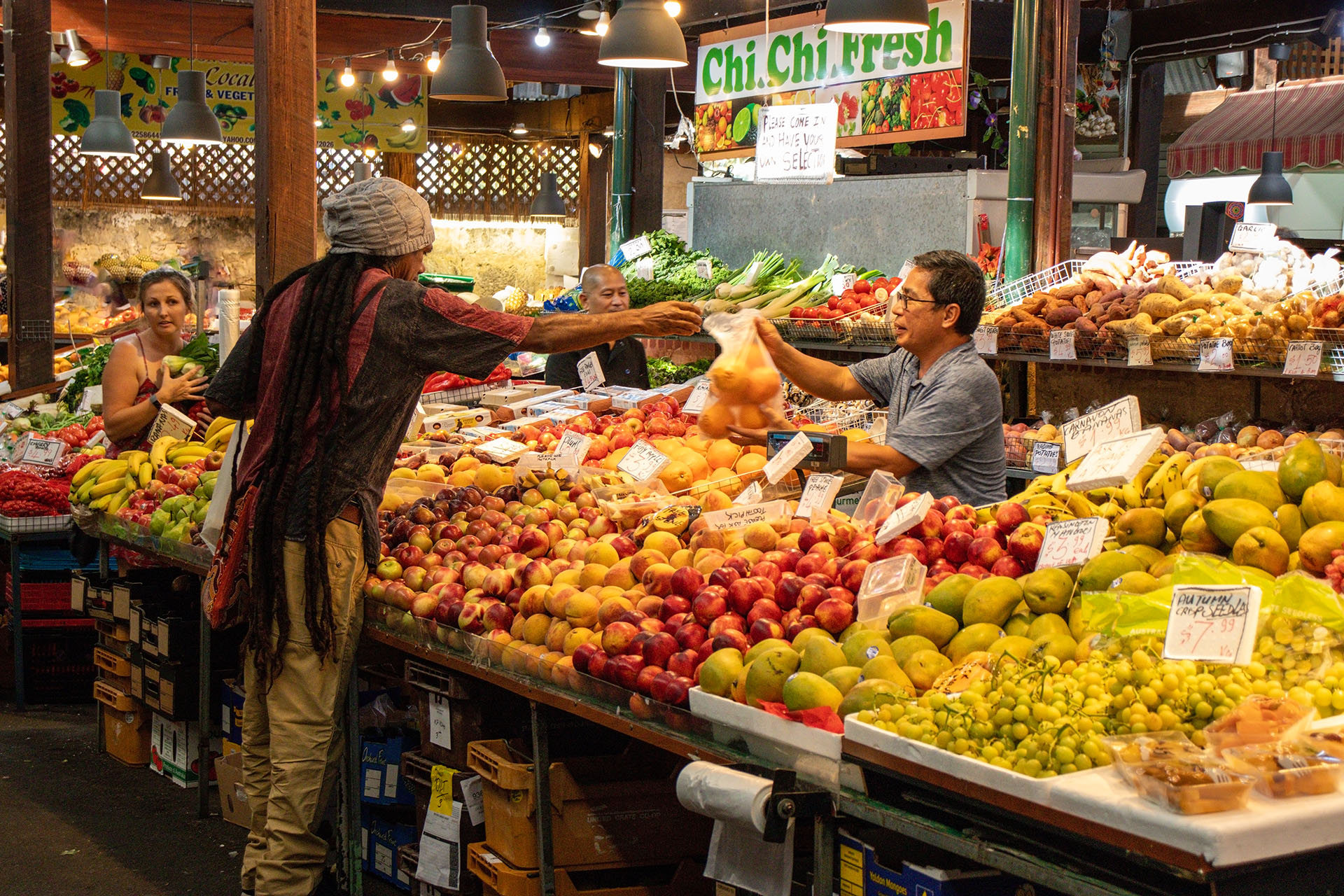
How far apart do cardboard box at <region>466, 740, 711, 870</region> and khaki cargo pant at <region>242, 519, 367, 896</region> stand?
1.47 ft

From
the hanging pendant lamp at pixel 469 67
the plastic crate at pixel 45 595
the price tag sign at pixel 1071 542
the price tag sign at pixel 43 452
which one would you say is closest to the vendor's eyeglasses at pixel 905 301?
the price tag sign at pixel 1071 542

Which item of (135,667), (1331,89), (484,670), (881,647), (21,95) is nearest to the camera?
(881,647)

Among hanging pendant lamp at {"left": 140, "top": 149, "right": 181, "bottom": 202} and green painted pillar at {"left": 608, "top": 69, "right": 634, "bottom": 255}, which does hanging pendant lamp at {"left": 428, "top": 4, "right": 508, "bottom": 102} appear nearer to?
green painted pillar at {"left": 608, "top": 69, "right": 634, "bottom": 255}

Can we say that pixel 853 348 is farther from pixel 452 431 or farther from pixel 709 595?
pixel 709 595

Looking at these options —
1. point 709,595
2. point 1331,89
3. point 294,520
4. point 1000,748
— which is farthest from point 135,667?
point 1331,89

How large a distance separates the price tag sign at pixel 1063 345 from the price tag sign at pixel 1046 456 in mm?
315

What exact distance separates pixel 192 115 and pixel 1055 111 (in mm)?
6558

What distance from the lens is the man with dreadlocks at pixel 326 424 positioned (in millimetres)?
3168

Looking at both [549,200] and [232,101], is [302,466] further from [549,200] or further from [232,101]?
[549,200]

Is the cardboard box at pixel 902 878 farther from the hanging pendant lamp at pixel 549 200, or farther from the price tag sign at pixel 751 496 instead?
the hanging pendant lamp at pixel 549 200

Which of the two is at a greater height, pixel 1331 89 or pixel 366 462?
pixel 1331 89

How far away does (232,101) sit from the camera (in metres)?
11.5

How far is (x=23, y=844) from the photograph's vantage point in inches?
172

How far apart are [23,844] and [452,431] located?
2277mm
